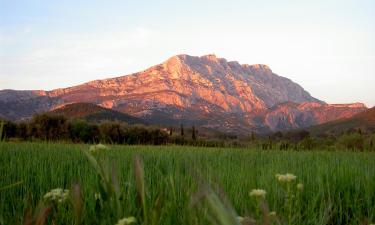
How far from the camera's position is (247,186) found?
363cm

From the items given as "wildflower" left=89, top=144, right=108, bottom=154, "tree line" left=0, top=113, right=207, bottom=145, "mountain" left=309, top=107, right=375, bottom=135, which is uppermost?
"wildflower" left=89, top=144, right=108, bottom=154

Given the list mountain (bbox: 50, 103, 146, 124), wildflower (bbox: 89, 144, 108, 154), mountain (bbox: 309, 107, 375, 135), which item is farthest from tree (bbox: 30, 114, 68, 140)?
mountain (bbox: 309, 107, 375, 135)

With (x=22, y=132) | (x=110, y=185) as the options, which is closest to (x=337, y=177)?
(x=110, y=185)

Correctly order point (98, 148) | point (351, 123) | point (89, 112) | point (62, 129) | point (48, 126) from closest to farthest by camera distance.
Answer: point (98, 148)
point (48, 126)
point (62, 129)
point (351, 123)
point (89, 112)

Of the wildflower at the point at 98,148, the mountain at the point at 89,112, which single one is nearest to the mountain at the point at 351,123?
the mountain at the point at 89,112

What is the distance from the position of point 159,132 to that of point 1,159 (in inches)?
1195

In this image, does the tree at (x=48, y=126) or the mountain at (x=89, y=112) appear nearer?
the tree at (x=48, y=126)

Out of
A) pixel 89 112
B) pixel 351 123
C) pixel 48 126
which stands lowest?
pixel 351 123

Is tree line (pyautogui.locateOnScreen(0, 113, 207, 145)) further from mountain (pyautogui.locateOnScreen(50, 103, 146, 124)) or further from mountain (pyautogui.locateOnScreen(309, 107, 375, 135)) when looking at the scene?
→ mountain (pyautogui.locateOnScreen(309, 107, 375, 135))

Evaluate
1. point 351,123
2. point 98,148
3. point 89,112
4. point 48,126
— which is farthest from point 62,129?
point 351,123

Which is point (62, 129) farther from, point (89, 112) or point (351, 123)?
point (351, 123)

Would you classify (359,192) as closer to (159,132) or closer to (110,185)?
(110,185)

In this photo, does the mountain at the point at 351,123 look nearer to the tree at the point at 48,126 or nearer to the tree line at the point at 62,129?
the tree line at the point at 62,129

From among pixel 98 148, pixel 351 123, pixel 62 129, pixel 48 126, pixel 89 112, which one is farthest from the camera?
pixel 89 112
